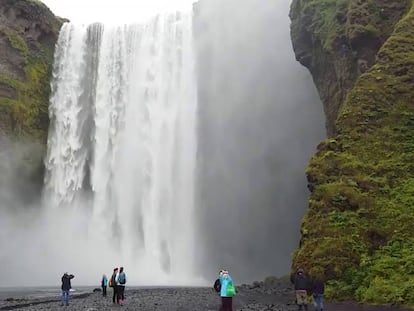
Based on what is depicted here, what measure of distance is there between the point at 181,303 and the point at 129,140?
25806 mm

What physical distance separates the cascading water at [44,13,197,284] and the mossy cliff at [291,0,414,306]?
15.9 meters

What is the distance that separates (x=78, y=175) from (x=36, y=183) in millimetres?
3962

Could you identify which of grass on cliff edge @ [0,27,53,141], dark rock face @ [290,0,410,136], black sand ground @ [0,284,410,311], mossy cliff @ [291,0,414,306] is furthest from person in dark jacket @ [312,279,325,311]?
grass on cliff edge @ [0,27,53,141]

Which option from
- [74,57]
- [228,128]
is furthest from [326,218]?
[74,57]

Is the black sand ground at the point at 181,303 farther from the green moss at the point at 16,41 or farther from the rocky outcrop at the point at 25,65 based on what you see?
the green moss at the point at 16,41

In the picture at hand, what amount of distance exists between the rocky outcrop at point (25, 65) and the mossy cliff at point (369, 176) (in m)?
26.7

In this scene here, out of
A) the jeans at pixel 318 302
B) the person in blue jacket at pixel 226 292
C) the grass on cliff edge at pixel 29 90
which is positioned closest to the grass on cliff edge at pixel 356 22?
the jeans at pixel 318 302

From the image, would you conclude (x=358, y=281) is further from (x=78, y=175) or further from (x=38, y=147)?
(x=38, y=147)

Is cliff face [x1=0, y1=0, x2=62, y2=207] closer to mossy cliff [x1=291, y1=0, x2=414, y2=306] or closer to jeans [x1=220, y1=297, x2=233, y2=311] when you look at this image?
mossy cliff [x1=291, y1=0, x2=414, y2=306]

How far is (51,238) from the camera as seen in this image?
4462 centimetres

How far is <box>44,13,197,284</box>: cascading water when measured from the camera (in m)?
42.5

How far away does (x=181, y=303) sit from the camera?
A: 21.4 metres

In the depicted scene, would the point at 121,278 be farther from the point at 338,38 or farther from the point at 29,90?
the point at 29,90

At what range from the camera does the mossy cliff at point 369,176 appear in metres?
18.4
